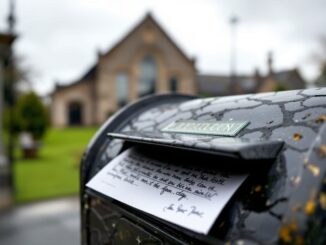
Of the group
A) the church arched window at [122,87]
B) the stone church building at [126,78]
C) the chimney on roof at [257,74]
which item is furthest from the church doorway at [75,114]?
the chimney on roof at [257,74]

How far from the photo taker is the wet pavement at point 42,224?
5.27 meters

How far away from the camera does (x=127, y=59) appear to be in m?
28.9

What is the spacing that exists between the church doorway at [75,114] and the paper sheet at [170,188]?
1164 inches

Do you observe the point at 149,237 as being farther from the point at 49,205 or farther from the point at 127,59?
the point at 127,59

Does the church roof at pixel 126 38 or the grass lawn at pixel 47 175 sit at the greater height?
the church roof at pixel 126 38

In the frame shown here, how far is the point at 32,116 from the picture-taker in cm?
1563

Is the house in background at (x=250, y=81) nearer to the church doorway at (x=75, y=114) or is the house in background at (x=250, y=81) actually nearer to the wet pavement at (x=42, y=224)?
the church doorway at (x=75, y=114)

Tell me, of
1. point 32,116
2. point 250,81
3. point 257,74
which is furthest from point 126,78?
point 32,116

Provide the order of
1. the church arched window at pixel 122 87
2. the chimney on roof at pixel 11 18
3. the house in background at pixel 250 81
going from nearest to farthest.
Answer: the chimney on roof at pixel 11 18
the church arched window at pixel 122 87
the house in background at pixel 250 81

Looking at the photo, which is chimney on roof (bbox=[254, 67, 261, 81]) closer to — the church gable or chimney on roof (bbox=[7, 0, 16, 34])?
the church gable

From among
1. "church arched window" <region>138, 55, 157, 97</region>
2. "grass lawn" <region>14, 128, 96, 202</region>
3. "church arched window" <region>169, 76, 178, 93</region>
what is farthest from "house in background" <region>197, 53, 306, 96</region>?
"grass lawn" <region>14, 128, 96, 202</region>

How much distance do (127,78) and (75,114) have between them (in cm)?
556

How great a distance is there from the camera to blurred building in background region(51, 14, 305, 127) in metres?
28.8

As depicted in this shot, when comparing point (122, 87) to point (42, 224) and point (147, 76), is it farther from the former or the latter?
point (42, 224)
